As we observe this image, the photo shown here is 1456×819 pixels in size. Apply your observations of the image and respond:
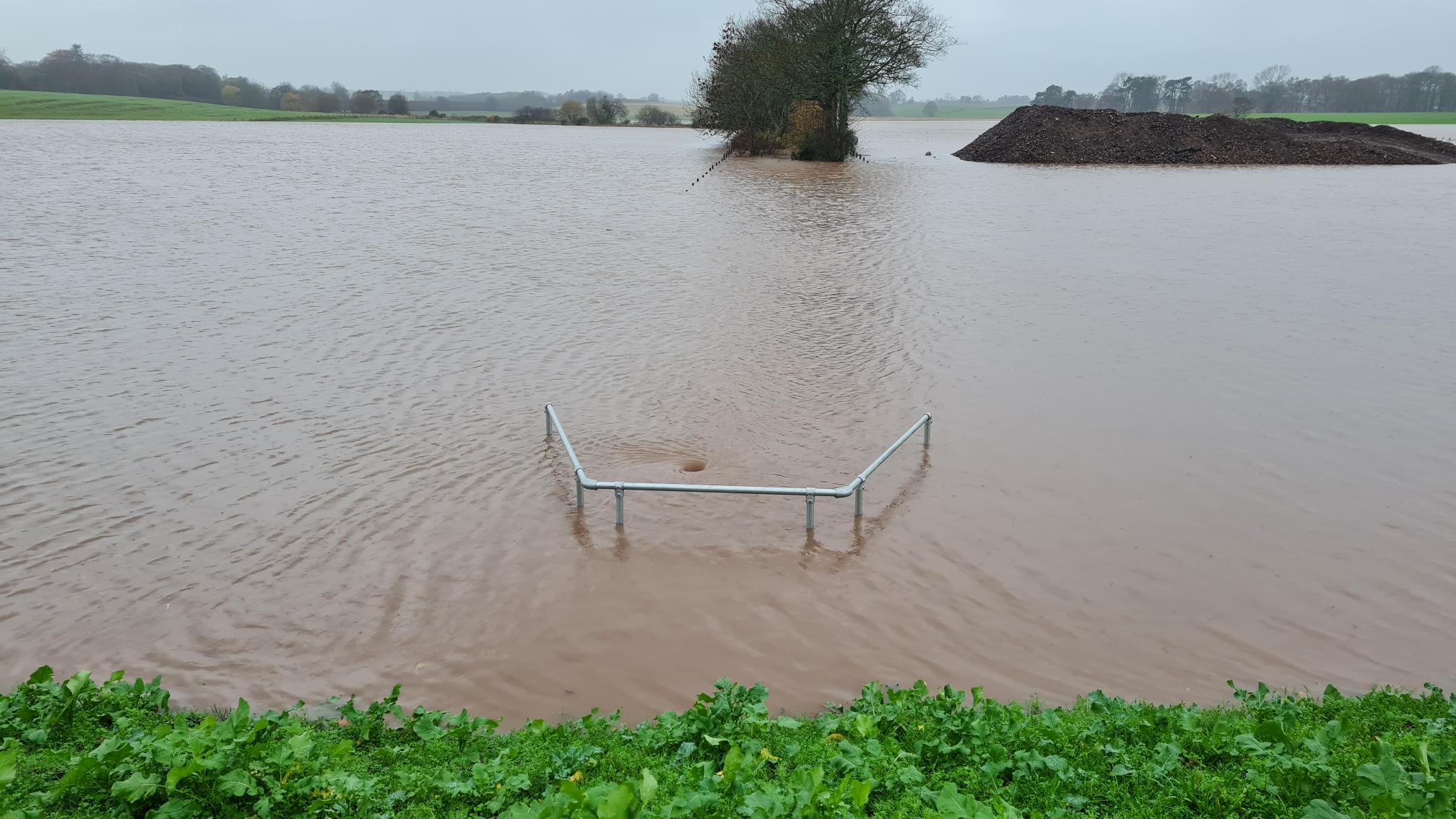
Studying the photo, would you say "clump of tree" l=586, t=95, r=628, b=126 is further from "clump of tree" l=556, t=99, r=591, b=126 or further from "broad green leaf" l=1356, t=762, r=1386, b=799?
"broad green leaf" l=1356, t=762, r=1386, b=799

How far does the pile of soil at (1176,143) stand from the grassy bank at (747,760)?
46.0m

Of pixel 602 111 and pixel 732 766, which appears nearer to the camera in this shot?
pixel 732 766

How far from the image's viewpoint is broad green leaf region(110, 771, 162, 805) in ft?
12.0

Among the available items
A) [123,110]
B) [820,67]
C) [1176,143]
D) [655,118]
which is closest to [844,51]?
[820,67]

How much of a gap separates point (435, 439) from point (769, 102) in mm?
42506

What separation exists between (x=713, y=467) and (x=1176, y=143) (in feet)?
153

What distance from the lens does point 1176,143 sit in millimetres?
47375

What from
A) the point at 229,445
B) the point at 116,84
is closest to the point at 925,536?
the point at 229,445

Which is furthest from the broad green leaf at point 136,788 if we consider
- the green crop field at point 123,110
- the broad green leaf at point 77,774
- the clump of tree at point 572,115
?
the clump of tree at point 572,115

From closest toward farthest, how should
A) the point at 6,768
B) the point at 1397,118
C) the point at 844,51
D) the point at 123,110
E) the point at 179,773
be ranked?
the point at 6,768 → the point at 179,773 → the point at 844,51 → the point at 123,110 → the point at 1397,118

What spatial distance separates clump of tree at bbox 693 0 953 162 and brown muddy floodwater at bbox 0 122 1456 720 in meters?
25.5

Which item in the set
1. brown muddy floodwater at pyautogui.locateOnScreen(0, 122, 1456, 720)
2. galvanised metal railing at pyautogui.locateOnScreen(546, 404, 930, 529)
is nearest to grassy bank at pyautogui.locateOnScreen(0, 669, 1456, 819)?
brown muddy floodwater at pyautogui.locateOnScreen(0, 122, 1456, 720)

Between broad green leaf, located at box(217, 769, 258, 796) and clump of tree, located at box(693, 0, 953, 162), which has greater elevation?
clump of tree, located at box(693, 0, 953, 162)

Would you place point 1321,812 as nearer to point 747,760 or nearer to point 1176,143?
point 747,760
